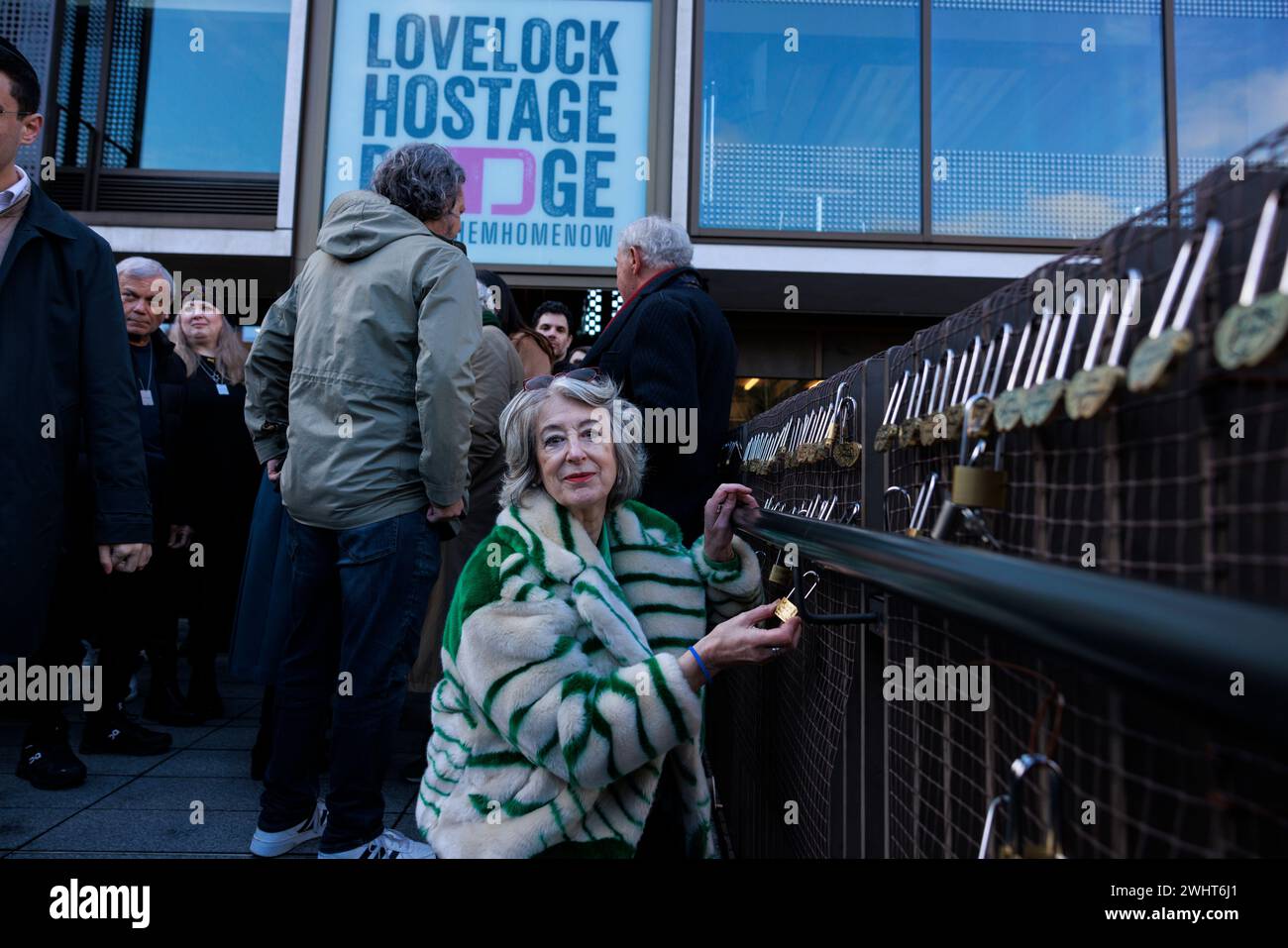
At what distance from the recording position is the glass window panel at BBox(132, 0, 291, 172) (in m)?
7.65

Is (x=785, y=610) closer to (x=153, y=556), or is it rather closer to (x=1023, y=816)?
(x=1023, y=816)

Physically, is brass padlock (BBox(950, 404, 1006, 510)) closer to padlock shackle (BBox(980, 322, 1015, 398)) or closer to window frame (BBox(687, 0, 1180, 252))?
padlock shackle (BBox(980, 322, 1015, 398))

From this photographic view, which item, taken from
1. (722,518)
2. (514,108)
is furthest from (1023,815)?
(514,108)

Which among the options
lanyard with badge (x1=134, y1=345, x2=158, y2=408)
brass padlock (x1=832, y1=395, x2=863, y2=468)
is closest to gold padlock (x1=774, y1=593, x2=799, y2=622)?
brass padlock (x1=832, y1=395, x2=863, y2=468)

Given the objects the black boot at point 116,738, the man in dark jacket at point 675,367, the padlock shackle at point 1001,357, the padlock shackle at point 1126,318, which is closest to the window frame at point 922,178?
the man in dark jacket at point 675,367

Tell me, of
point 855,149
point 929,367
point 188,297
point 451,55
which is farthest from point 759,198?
point 929,367

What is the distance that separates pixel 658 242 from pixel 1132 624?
2.53 meters

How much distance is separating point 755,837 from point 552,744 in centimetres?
93

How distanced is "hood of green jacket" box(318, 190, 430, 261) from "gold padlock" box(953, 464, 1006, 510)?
210 cm

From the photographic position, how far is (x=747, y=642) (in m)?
1.51

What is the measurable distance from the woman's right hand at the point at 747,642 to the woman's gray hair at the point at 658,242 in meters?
1.69

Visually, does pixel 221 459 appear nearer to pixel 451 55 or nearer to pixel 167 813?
pixel 167 813

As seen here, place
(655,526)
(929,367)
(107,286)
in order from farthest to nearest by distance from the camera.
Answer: (107,286) → (655,526) → (929,367)
